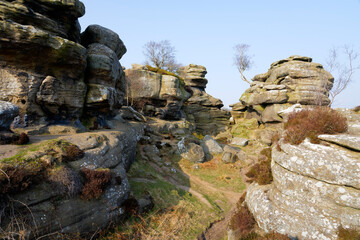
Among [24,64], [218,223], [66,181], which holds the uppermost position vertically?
[24,64]

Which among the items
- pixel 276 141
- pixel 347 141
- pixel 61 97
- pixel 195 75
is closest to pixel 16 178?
pixel 61 97

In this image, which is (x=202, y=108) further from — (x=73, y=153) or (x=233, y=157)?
(x=73, y=153)

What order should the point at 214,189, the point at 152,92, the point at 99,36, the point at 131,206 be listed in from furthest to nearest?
the point at 152,92 < the point at 99,36 < the point at 214,189 < the point at 131,206

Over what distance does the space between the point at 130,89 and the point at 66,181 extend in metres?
28.2

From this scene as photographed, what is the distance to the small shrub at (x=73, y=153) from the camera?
36.5 ft

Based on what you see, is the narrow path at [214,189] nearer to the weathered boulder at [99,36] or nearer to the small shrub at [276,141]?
→ the small shrub at [276,141]

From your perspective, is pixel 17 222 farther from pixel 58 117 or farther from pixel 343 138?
pixel 343 138

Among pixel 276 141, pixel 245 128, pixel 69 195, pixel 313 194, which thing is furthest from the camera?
pixel 245 128

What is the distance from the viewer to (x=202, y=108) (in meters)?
50.4

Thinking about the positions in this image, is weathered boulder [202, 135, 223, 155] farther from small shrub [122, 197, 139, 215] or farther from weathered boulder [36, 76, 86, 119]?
weathered boulder [36, 76, 86, 119]

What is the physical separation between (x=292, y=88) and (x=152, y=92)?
2886 centimetres

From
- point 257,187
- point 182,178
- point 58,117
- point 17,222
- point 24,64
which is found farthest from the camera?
point 182,178

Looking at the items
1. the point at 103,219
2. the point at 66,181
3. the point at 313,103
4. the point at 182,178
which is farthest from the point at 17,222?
the point at 313,103

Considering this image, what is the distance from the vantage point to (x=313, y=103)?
36.7 meters
